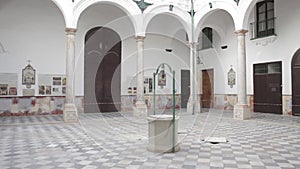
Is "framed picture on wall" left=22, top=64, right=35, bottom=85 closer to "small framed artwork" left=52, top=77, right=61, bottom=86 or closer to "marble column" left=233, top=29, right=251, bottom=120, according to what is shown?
"small framed artwork" left=52, top=77, right=61, bottom=86

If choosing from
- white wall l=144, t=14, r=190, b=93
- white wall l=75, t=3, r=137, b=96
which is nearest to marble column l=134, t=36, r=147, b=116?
white wall l=75, t=3, r=137, b=96

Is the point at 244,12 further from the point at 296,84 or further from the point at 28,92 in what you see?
the point at 28,92

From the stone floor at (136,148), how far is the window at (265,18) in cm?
545

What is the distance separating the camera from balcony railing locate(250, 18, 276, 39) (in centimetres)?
1270

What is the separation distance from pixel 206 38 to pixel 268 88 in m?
5.59

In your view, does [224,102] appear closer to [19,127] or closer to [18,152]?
[19,127]

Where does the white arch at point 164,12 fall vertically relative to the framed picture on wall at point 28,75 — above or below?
above

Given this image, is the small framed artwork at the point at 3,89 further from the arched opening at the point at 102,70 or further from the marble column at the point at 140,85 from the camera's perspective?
the marble column at the point at 140,85

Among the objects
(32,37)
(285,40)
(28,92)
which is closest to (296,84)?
(285,40)

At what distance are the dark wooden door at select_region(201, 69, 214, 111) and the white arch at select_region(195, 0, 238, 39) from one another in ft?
12.2

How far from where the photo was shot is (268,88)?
12.9m

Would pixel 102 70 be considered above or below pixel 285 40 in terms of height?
below

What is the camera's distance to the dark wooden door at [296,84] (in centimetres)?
1153

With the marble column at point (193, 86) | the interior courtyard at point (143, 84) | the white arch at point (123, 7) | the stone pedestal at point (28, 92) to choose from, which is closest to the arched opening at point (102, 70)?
the interior courtyard at point (143, 84)
